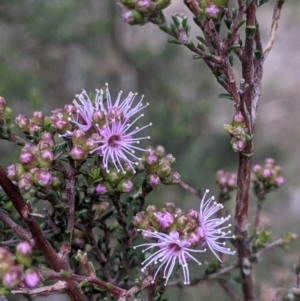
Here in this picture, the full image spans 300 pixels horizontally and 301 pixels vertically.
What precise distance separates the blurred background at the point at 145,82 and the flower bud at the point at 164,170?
1.30 m

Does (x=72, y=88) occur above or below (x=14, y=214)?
above

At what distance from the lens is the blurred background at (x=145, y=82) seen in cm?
318

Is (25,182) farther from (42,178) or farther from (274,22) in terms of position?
(274,22)

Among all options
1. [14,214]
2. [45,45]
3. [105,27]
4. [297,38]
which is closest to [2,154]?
[45,45]

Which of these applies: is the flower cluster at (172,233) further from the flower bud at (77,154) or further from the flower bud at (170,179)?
the flower bud at (77,154)

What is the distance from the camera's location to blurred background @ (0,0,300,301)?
3.18 m

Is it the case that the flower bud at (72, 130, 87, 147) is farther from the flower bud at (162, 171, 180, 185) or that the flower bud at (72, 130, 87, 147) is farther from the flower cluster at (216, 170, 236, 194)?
the flower cluster at (216, 170, 236, 194)

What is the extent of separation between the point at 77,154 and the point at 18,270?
0.32m

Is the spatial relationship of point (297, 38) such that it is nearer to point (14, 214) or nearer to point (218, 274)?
point (218, 274)

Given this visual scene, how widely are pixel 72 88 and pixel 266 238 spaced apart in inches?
111

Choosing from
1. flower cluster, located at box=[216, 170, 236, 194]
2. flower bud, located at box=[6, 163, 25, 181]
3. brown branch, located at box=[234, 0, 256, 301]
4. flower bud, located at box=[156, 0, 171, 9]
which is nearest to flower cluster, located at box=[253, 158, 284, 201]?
flower cluster, located at box=[216, 170, 236, 194]

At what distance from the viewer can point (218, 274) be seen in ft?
5.28

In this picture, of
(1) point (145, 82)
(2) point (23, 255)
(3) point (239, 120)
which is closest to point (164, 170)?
(3) point (239, 120)

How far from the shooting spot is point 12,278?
0.92 metres
